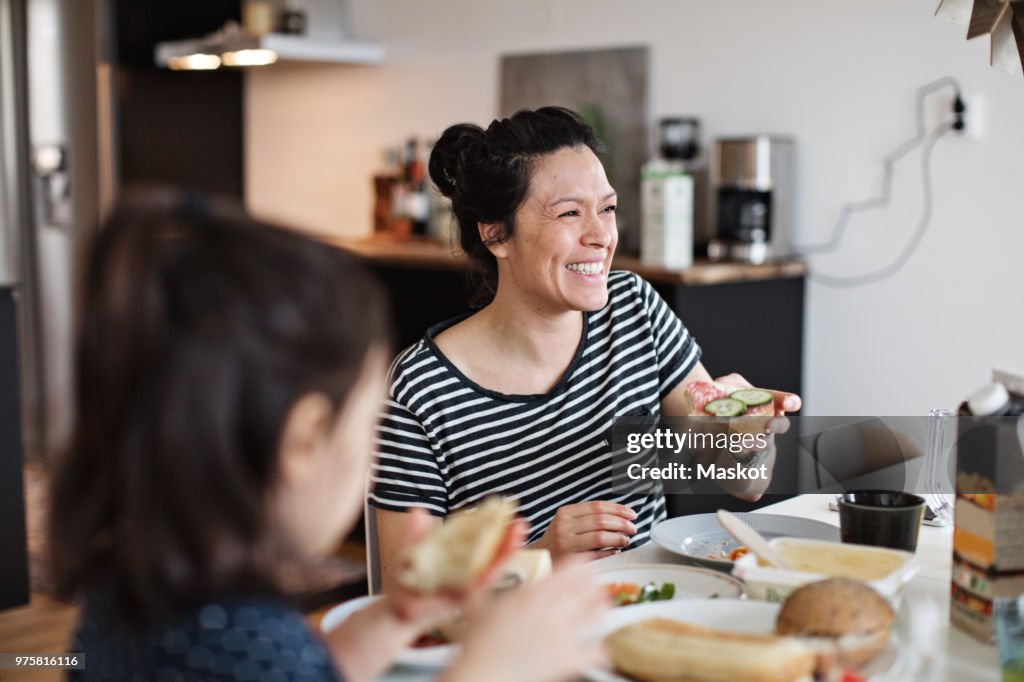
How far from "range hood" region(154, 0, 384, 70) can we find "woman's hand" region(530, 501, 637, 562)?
296 cm

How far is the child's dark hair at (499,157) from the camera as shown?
5.32 feet

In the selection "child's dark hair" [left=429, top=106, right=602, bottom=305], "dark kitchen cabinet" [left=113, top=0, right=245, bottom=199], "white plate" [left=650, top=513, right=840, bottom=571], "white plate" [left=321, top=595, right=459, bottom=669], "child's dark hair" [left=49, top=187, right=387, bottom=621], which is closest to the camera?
"child's dark hair" [left=49, top=187, right=387, bottom=621]

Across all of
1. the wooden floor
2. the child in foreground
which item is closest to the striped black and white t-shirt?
the child in foreground

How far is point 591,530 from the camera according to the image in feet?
4.33

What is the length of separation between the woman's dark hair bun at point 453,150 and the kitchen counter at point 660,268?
67 centimetres

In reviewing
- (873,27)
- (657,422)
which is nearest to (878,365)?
(873,27)

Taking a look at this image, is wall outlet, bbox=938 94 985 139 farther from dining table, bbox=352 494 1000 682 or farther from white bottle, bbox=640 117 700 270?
dining table, bbox=352 494 1000 682

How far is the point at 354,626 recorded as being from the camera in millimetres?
917

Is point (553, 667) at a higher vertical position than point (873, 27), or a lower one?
lower

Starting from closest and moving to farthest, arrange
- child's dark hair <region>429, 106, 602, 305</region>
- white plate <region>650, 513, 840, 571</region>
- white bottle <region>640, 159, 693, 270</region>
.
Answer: white plate <region>650, 513, 840, 571</region>
child's dark hair <region>429, 106, 602, 305</region>
white bottle <region>640, 159, 693, 270</region>

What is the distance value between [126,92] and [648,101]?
2349mm

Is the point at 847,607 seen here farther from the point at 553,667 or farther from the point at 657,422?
the point at 657,422

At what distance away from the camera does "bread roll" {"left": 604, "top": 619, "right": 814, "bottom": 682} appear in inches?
31.9

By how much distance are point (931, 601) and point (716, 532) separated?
274 millimetres
